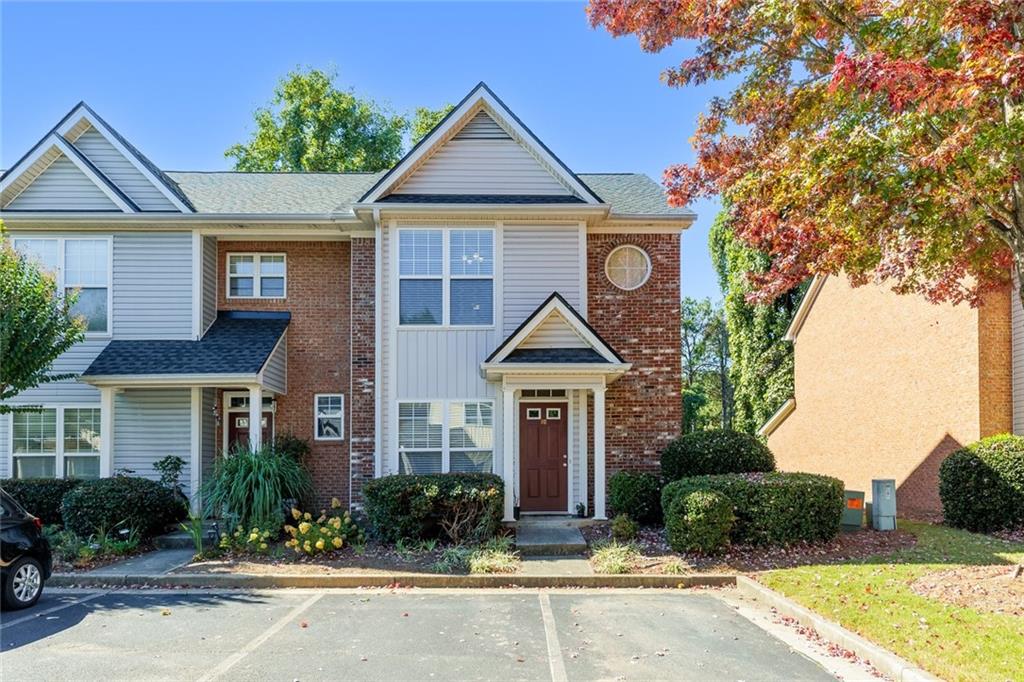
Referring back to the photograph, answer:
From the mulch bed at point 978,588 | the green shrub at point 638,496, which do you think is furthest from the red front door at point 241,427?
the mulch bed at point 978,588

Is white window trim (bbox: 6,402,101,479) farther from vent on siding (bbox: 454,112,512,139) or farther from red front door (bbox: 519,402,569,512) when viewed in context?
vent on siding (bbox: 454,112,512,139)

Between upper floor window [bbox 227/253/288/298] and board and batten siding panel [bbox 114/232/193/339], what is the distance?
0.93 meters

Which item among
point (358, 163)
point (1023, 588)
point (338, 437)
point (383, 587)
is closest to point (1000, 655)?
point (1023, 588)

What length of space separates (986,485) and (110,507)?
48.5ft

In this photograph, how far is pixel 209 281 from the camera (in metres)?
14.5

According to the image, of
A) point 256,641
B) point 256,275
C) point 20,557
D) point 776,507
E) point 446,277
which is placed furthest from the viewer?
point 256,275

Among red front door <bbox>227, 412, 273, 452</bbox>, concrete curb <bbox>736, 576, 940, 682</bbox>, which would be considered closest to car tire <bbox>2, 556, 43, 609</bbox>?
red front door <bbox>227, 412, 273, 452</bbox>

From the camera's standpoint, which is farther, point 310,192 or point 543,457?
point 310,192

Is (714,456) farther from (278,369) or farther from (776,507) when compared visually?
(278,369)

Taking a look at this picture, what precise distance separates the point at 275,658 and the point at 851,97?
912cm

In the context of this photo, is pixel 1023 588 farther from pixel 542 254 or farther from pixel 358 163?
pixel 358 163

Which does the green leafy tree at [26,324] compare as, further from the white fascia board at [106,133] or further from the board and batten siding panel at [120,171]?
the white fascia board at [106,133]

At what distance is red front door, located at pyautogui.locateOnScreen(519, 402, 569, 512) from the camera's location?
1374 cm

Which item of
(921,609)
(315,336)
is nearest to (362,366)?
(315,336)
